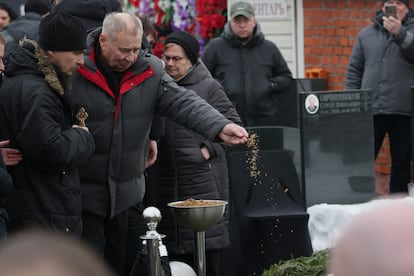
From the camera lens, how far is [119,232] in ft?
21.4

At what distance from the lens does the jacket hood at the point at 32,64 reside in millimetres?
5750

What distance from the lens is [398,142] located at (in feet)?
34.0

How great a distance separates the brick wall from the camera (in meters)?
12.8

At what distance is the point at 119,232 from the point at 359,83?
185 inches

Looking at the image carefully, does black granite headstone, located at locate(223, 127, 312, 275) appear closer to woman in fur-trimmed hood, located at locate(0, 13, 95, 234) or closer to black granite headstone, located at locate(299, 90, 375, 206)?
black granite headstone, located at locate(299, 90, 375, 206)

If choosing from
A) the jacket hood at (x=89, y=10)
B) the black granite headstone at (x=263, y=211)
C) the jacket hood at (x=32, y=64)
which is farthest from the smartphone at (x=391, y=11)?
the jacket hood at (x=32, y=64)

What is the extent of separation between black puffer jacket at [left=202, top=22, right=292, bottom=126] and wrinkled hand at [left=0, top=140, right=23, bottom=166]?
4.64m

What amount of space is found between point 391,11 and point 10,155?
5.24 metres

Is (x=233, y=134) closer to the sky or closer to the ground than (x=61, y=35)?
closer to the ground

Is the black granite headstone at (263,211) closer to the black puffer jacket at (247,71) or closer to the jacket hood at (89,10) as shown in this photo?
the jacket hood at (89,10)

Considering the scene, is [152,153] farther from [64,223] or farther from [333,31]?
[333,31]

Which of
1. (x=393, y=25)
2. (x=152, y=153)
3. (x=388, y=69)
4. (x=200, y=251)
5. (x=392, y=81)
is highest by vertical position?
(x=393, y=25)

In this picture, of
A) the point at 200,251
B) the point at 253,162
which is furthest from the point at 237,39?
the point at 200,251

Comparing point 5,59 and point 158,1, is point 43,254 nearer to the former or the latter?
point 5,59
